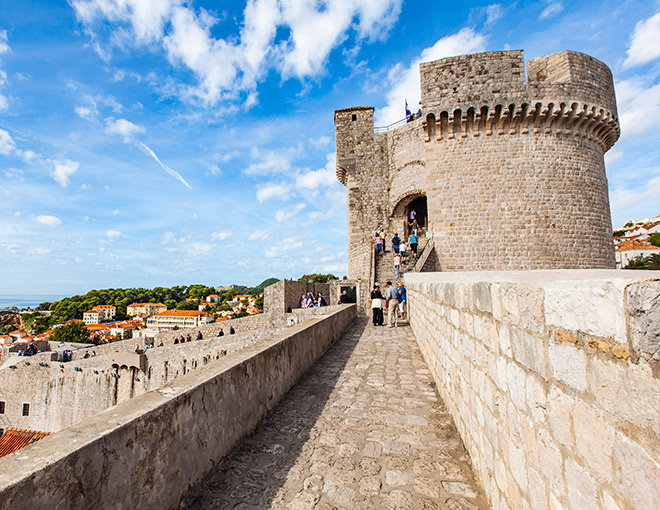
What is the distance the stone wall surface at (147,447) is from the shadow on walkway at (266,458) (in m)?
0.10

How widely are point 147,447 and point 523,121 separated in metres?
16.7

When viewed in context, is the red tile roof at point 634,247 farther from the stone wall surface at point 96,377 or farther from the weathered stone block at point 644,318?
the weathered stone block at point 644,318

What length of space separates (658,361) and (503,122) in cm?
1597

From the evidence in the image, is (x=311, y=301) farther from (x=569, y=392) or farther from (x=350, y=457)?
(x=569, y=392)

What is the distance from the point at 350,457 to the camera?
2.92 m

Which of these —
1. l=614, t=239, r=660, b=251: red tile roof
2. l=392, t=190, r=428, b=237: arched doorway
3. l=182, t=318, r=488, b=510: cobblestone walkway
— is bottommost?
l=182, t=318, r=488, b=510: cobblestone walkway

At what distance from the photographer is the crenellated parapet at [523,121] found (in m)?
13.9

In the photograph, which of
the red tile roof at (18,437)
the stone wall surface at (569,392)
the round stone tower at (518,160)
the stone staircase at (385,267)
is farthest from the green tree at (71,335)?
the stone wall surface at (569,392)

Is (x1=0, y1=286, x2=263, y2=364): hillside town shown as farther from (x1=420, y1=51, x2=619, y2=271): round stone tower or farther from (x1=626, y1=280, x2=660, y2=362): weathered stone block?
(x1=626, y1=280, x2=660, y2=362): weathered stone block

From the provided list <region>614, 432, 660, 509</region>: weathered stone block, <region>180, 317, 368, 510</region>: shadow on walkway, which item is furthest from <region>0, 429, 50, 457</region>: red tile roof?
<region>614, 432, 660, 509</region>: weathered stone block

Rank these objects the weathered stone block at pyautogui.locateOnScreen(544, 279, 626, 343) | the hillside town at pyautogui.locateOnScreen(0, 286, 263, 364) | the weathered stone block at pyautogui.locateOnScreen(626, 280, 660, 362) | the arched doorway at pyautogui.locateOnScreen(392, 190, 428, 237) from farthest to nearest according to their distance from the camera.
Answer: the hillside town at pyautogui.locateOnScreen(0, 286, 263, 364) → the arched doorway at pyautogui.locateOnScreen(392, 190, 428, 237) → the weathered stone block at pyautogui.locateOnScreen(544, 279, 626, 343) → the weathered stone block at pyautogui.locateOnScreen(626, 280, 660, 362)

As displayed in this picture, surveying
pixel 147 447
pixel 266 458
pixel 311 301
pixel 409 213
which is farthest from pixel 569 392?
pixel 409 213

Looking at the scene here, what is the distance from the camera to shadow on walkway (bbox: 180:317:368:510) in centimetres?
233

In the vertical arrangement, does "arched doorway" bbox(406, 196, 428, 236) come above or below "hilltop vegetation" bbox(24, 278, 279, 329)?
above
